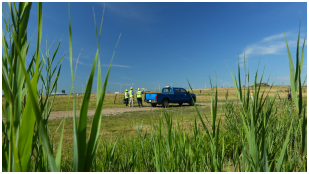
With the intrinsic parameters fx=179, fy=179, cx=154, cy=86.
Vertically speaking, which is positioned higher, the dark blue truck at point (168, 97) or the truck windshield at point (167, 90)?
the truck windshield at point (167, 90)

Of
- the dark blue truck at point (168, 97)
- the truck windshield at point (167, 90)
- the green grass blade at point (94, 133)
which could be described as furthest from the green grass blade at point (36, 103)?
the truck windshield at point (167, 90)

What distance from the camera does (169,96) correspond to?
1678cm

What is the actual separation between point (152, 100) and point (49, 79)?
14879 millimetres

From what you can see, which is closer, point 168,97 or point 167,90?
point 168,97

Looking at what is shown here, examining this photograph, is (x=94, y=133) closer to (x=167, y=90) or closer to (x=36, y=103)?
(x=36, y=103)

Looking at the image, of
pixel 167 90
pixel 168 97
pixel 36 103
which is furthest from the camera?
pixel 167 90

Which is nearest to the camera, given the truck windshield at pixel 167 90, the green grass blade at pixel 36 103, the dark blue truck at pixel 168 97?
the green grass blade at pixel 36 103

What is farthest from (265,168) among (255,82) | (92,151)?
(92,151)

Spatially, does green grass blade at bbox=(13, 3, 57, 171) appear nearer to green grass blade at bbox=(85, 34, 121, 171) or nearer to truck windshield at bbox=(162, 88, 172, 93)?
green grass blade at bbox=(85, 34, 121, 171)

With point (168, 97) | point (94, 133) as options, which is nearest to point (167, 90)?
point (168, 97)

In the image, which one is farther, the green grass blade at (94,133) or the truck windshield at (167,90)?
the truck windshield at (167,90)

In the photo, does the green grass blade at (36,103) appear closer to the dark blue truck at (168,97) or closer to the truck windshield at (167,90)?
the dark blue truck at (168,97)

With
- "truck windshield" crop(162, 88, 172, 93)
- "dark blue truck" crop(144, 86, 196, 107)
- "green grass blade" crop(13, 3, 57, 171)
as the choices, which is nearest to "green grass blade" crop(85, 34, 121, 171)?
"green grass blade" crop(13, 3, 57, 171)

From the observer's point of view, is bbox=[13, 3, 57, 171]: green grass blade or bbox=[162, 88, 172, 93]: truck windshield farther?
bbox=[162, 88, 172, 93]: truck windshield
